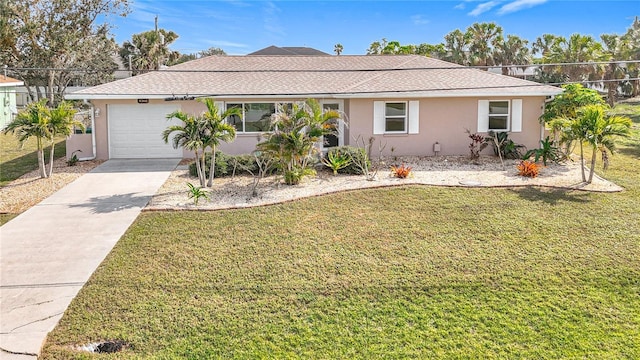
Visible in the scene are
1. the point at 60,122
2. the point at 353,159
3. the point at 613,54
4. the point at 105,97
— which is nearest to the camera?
the point at 60,122

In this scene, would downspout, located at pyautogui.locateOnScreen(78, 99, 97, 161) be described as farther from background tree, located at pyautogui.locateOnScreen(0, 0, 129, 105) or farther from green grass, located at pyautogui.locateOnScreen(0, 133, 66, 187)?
background tree, located at pyautogui.locateOnScreen(0, 0, 129, 105)

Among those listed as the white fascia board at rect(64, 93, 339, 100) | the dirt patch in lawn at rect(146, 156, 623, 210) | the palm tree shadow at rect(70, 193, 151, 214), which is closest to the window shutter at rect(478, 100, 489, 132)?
the dirt patch in lawn at rect(146, 156, 623, 210)

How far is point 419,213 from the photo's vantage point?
1045 cm

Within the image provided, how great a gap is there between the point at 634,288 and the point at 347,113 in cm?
1169

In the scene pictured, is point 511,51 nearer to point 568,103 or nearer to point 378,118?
point 568,103

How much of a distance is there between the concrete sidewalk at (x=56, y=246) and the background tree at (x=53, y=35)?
19590mm

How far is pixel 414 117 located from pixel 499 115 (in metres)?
3.26

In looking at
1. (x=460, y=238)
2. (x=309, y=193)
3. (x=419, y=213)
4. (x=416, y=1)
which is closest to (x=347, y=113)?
(x=416, y=1)

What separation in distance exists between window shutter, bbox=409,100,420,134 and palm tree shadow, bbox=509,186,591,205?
5.68 m

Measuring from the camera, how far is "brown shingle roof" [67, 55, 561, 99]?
16422 millimetres

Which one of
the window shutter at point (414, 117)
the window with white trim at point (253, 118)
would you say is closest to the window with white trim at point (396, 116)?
the window shutter at point (414, 117)

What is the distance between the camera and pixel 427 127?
1722cm

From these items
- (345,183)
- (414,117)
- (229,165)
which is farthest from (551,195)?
(229,165)

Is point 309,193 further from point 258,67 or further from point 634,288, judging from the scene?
point 258,67
